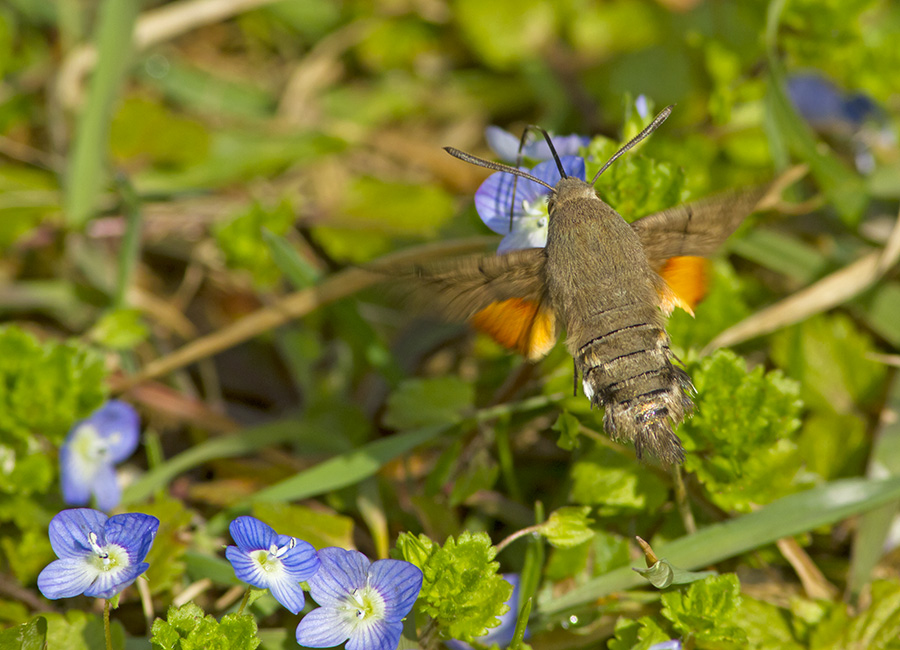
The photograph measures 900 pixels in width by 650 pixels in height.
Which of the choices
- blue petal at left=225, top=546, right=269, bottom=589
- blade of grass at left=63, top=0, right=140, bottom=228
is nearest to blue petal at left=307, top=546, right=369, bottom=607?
blue petal at left=225, top=546, right=269, bottom=589

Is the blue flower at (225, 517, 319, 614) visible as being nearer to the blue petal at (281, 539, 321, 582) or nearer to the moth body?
the blue petal at (281, 539, 321, 582)

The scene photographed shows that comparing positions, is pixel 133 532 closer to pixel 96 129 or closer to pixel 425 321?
pixel 425 321

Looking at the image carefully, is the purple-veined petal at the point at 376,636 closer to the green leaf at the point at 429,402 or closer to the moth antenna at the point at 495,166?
the green leaf at the point at 429,402

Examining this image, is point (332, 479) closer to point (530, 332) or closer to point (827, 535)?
point (530, 332)

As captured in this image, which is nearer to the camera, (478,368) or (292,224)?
(478,368)

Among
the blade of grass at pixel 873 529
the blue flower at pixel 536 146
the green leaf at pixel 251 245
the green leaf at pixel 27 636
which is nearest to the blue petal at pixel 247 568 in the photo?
the green leaf at pixel 27 636

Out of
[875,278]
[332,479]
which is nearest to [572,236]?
[332,479]
